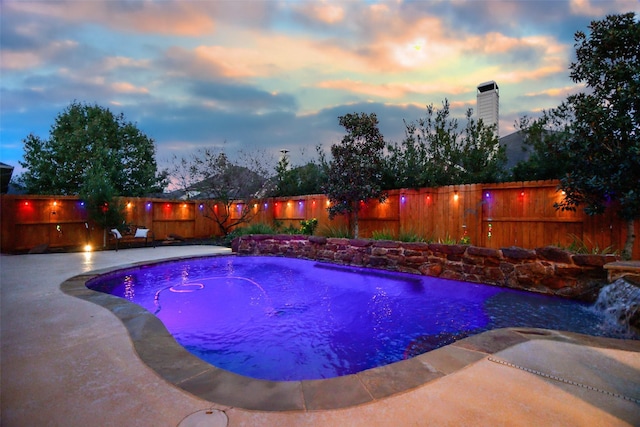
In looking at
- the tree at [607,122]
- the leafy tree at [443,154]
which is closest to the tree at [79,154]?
the leafy tree at [443,154]

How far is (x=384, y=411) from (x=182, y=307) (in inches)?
168

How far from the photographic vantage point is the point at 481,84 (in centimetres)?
1151

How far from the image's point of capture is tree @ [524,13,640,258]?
538cm

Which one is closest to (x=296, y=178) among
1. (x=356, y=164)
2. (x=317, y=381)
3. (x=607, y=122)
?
(x=356, y=164)

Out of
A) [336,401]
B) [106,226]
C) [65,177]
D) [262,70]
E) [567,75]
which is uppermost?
[262,70]

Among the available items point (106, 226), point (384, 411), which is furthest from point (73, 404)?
point (106, 226)

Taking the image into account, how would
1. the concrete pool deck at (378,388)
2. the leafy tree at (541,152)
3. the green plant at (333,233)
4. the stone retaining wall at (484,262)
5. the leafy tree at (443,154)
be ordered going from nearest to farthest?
the concrete pool deck at (378,388), the stone retaining wall at (484,262), the leafy tree at (541,152), the green plant at (333,233), the leafy tree at (443,154)

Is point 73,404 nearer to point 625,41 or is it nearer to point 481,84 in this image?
point 625,41

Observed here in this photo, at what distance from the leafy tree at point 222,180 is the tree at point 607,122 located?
11.4 metres

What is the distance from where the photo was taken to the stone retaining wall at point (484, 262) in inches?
192

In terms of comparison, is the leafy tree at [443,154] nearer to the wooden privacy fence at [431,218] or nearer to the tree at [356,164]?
the wooden privacy fence at [431,218]

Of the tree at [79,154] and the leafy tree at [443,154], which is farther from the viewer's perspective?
the tree at [79,154]

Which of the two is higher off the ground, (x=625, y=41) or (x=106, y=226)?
(x=625, y=41)

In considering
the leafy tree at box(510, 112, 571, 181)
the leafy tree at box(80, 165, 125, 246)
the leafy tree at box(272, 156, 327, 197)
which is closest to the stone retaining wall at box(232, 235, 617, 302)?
the leafy tree at box(510, 112, 571, 181)
